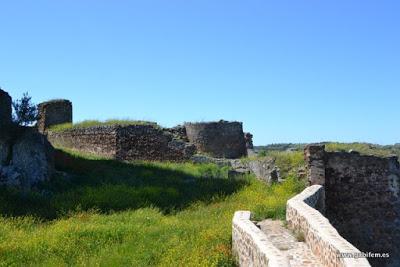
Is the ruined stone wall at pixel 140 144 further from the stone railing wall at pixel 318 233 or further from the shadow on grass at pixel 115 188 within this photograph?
the stone railing wall at pixel 318 233

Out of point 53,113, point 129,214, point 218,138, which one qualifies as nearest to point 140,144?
point 218,138

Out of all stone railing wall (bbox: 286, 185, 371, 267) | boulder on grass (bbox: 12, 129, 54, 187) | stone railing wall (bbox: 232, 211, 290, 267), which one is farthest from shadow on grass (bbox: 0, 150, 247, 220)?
stone railing wall (bbox: 232, 211, 290, 267)

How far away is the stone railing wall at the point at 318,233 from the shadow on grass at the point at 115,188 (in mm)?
5042

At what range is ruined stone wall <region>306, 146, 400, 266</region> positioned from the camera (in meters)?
15.9

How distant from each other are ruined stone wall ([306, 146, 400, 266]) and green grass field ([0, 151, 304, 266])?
3.11 ft

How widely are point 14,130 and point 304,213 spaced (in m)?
12.2

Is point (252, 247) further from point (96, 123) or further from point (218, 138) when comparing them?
point (218, 138)

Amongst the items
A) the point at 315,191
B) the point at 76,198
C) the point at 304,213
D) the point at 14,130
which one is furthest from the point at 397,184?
the point at 14,130

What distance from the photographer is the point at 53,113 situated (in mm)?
29828

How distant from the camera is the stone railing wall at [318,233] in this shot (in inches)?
279

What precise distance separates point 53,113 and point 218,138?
886cm

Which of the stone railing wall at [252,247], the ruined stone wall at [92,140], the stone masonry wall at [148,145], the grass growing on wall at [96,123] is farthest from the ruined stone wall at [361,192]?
the grass growing on wall at [96,123]

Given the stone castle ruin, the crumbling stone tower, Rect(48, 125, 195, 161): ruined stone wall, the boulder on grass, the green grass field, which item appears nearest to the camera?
the green grass field

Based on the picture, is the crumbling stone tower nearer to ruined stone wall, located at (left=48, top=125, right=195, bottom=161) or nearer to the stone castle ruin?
the stone castle ruin
